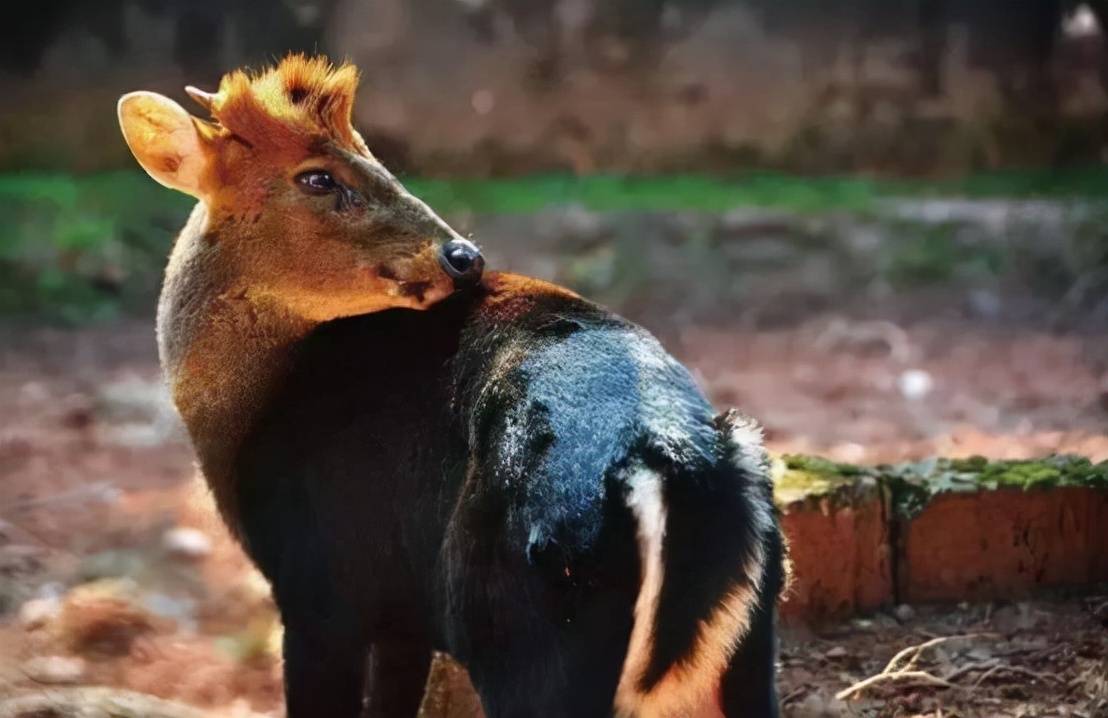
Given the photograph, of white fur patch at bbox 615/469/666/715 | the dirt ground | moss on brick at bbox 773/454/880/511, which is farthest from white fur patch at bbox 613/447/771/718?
moss on brick at bbox 773/454/880/511

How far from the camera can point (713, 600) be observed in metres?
1.43

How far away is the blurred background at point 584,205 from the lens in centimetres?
210

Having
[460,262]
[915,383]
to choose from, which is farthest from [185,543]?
[915,383]

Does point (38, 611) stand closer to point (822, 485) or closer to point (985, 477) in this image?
point (822, 485)

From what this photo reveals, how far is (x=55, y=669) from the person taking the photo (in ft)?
6.34

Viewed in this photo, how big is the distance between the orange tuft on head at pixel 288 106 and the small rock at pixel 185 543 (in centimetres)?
81

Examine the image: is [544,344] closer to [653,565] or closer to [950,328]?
[653,565]

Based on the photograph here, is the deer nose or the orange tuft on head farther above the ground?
the orange tuft on head

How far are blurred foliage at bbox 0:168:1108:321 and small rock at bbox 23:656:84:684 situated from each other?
0.70 meters

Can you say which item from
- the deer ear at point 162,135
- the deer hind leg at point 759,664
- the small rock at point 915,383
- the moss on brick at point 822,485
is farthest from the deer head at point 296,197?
the small rock at point 915,383

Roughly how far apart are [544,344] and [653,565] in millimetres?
336

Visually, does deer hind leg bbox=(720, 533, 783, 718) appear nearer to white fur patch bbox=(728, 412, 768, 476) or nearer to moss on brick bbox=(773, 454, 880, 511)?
white fur patch bbox=(728, 412, 768, 476)

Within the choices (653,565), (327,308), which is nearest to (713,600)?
(653,565)

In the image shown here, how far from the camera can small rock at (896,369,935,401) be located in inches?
130
